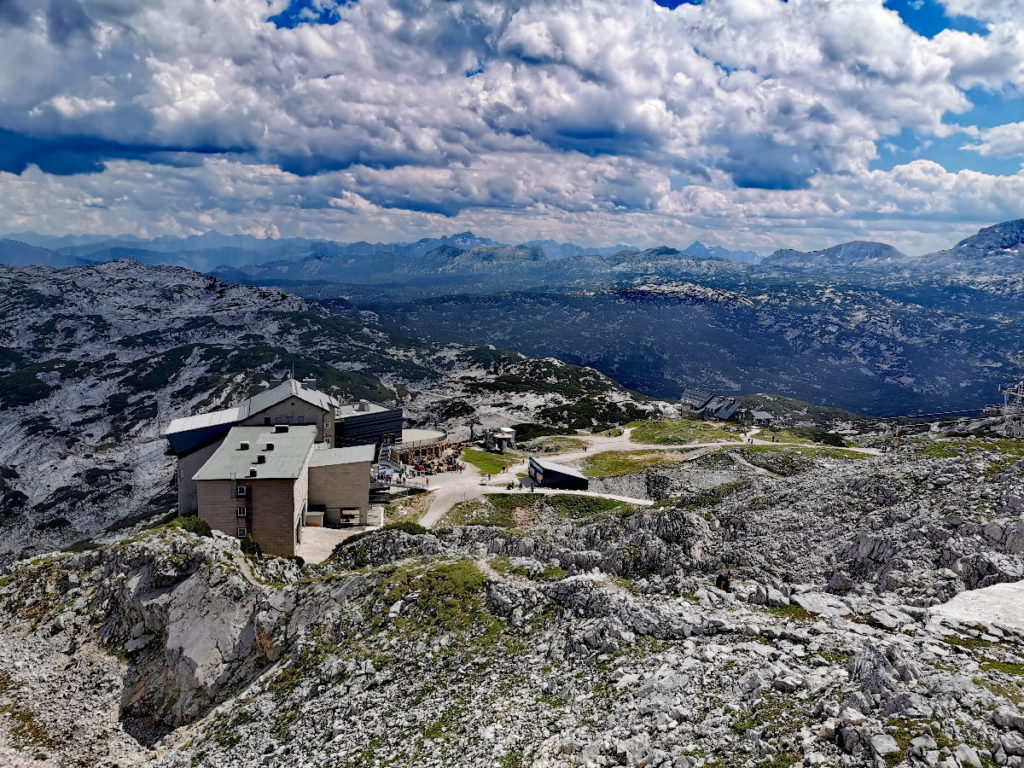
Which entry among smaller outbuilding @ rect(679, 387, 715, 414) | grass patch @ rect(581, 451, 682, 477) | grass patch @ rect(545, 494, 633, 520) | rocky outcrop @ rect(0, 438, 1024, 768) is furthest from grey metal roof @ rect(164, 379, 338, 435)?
smaller outbuilding @ rect(679, 387, 715, 414)

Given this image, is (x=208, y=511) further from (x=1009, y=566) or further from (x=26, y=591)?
(x=1009, y=566)

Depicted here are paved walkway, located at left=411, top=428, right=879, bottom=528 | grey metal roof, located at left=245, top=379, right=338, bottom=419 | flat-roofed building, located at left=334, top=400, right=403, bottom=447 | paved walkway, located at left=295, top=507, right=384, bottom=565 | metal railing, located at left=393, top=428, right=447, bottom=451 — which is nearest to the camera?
paved walkway, located at left=295, top=507, right=384, bottom=565

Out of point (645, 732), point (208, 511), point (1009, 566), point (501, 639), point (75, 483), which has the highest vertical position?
point (1009, 566)

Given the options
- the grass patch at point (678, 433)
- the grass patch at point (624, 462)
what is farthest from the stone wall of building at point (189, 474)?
the grass patch at point (678, 433)

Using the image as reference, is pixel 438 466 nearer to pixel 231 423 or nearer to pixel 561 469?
pixel 561 469

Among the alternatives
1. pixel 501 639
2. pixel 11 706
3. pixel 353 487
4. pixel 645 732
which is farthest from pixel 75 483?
pixel 645 732

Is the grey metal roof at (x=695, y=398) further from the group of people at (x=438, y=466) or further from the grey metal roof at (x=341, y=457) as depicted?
the grey metal roof at (x=341, y=457)

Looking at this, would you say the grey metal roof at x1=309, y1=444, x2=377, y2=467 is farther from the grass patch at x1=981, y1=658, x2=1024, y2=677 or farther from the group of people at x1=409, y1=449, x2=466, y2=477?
the grass patch at x1=981, y1=658, x2=1024, y2=677
